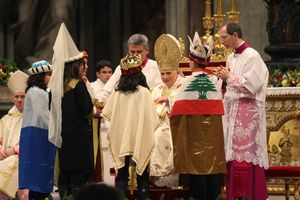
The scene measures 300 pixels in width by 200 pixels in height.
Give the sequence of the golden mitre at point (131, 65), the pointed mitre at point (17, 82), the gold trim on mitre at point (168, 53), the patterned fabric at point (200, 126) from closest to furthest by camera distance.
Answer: the patterned fabric at point (200, 126) < the golden mitre at point (131, 65) < the gold trim on mitre at point (168, 53) < the pointed mitre at point (17, 82)

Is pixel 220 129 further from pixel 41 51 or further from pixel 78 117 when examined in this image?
pixel 41 51

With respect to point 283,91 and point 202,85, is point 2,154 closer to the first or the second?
point 202,85

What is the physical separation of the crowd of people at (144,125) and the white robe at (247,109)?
0.01 meters

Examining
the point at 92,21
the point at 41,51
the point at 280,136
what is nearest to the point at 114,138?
the point at 280,136

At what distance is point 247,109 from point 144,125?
44.0 inches

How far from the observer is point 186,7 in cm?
2836

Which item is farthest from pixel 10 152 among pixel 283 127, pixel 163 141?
pixel 283 127

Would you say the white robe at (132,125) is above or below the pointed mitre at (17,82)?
below

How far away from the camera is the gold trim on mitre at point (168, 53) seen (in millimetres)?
19391

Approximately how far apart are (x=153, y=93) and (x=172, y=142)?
101 cm

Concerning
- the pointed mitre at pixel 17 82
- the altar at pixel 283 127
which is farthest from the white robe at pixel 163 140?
the altar at pixel 283 127

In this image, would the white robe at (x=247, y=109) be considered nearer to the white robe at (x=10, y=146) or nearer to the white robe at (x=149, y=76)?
the white robe at (x=149, y=76)

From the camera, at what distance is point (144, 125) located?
1866 cm

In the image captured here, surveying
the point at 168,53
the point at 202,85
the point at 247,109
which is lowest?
the point at 247,109
